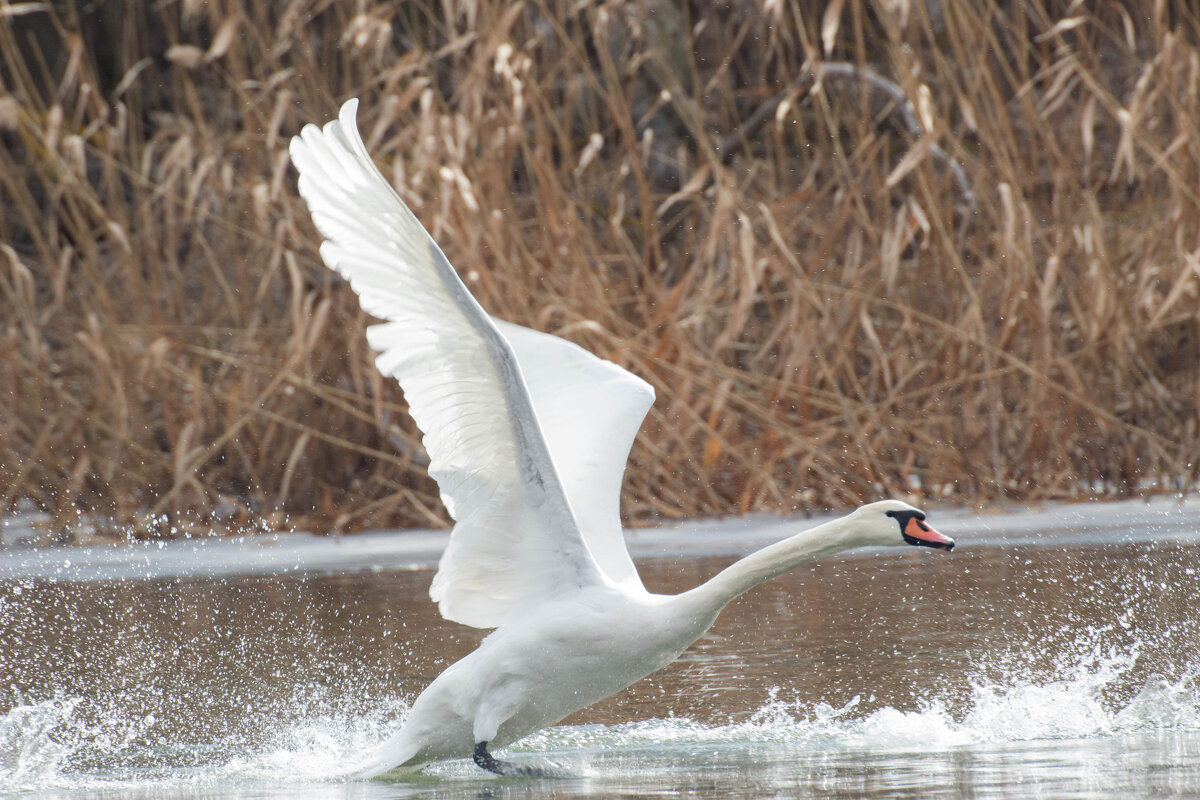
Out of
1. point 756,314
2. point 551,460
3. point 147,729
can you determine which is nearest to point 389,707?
point 147,729

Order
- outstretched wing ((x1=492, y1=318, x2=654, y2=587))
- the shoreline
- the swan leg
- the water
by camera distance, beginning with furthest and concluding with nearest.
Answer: the shoreline
outstretched wing ((x1=492, y1=318, x2=654, y2=587))
the swan leg
the water

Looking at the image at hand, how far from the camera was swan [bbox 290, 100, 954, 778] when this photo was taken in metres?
4.30

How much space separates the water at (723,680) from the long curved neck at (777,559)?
41 centimetres

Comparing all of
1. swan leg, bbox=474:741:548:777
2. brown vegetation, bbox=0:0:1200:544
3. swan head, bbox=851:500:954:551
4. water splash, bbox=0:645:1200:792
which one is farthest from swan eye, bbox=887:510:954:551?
brown vegetation, bbox=0:0:1200:544

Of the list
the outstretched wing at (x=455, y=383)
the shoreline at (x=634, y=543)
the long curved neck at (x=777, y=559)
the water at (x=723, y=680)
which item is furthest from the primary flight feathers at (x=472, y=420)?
the shoreline at (x=634, y=543)

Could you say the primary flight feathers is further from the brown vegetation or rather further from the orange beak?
the brown vegetation

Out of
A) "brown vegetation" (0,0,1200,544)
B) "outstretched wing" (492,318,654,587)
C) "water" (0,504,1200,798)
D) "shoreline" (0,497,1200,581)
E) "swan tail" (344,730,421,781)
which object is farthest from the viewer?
"brown vegetation" (0,0,1200,544)

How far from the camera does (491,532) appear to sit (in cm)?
482

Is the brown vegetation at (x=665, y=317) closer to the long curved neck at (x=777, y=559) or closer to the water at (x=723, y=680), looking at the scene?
the water at (x=723, y=680)

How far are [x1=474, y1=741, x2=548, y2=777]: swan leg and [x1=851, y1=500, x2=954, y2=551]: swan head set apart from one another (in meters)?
1.06

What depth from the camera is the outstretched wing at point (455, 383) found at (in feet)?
13.9

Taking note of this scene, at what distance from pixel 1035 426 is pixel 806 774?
4378 mm

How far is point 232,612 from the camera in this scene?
668 centimetres

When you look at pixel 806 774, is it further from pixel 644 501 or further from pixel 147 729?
pixel 644 501
